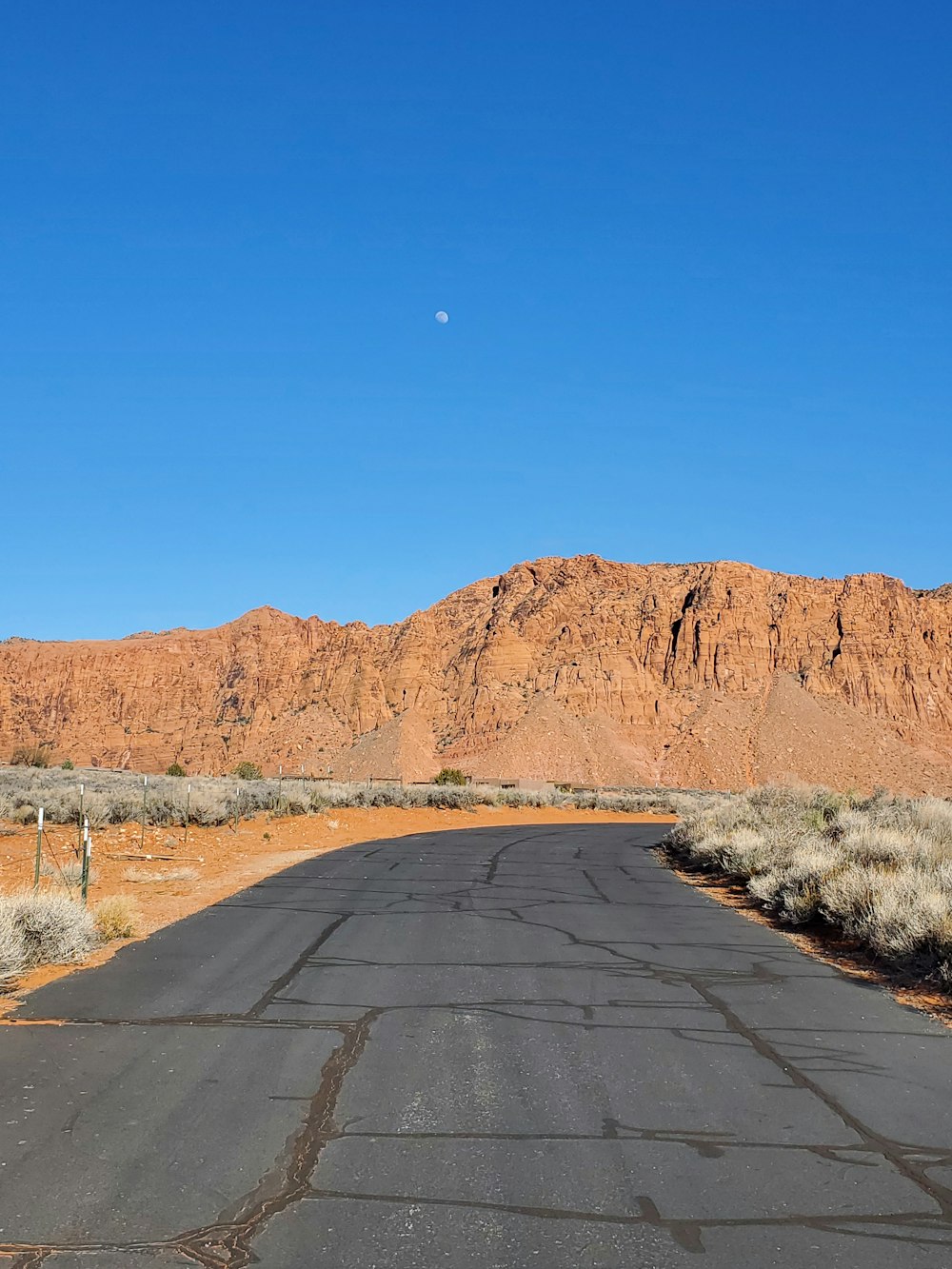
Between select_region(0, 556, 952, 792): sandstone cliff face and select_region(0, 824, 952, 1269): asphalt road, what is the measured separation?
7892 centimetres

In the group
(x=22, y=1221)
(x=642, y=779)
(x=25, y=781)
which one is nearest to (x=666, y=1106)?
(x=22, y=1221)

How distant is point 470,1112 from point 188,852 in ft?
59.7

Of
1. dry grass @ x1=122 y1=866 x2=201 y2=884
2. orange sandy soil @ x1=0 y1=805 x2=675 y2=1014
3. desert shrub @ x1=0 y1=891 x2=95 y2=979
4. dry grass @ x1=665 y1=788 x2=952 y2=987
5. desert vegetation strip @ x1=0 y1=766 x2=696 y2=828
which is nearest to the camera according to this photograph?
desert shrub @ x1=0 y1=891 x2=95 y2=979

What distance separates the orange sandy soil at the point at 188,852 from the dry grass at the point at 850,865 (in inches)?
332

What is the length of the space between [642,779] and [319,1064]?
84613 mm

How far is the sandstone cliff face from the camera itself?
3590 inches

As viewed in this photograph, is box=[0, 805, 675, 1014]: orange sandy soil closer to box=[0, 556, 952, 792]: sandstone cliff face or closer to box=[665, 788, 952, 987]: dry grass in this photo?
box=[665, 788, 952, 987]: dry grass

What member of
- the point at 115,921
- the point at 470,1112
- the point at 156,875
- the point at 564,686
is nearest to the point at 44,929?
the point at 115,921

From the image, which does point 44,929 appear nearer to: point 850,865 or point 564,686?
point 850,865

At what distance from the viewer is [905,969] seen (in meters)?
10.1

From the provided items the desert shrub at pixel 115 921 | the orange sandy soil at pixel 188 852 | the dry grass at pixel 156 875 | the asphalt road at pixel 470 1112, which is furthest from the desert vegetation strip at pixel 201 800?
the asphalt road at pixel 470 1112

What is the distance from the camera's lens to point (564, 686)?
9944 centimetres

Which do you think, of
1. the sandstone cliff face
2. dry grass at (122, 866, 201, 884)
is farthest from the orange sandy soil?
the sandstone cliff face

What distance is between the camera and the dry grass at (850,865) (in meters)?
10.5
